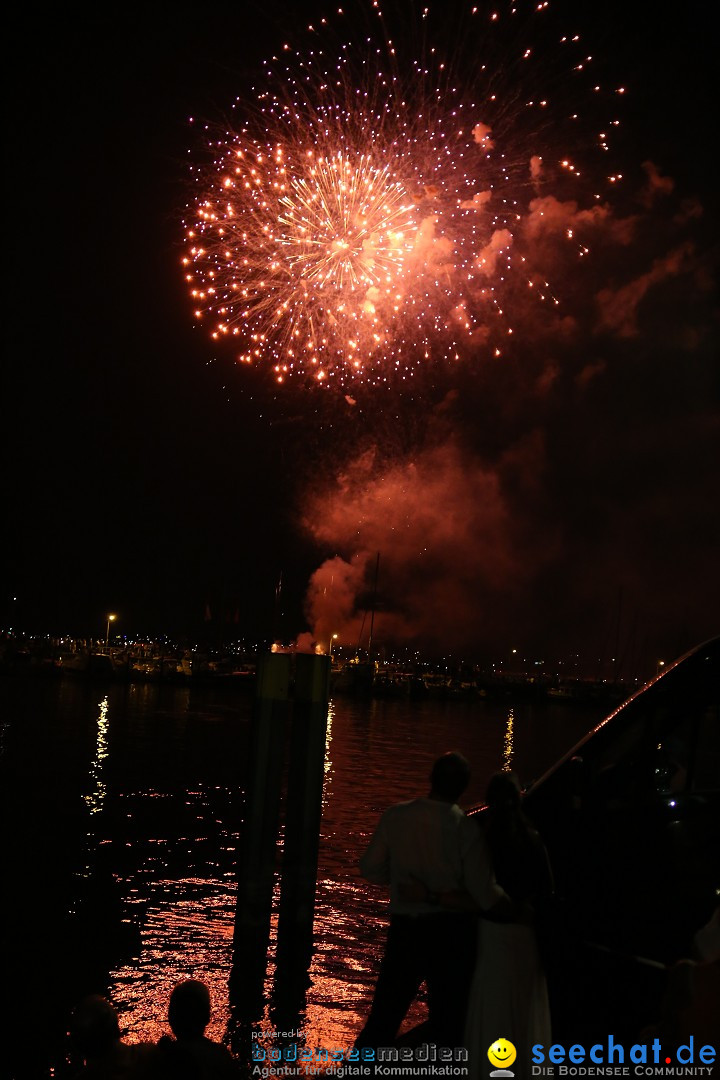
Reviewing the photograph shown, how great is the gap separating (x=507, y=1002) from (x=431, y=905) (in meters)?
0.61

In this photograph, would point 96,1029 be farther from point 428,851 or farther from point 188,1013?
point 428,851

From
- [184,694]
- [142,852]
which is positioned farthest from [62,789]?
[184,694]

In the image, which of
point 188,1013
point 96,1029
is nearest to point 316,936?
point 188,1013

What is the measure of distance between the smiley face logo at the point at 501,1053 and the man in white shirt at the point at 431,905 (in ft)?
1.61

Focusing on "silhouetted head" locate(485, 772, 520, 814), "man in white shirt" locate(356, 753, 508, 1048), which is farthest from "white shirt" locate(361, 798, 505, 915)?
"silhouetted head" locate(485, 772, 520, 814)

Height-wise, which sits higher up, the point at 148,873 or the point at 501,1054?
the point at 501,1054

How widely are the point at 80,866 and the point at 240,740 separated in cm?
2476

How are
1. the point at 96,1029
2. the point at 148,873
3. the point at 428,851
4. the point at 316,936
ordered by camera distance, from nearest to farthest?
the point at 96,1029 → the point at 428,851 → the point at 316,936 → the point at 148,873

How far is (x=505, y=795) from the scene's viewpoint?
189 inches

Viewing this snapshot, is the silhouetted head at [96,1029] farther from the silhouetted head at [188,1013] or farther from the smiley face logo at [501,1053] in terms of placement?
the smiley face logo at [501,1053]

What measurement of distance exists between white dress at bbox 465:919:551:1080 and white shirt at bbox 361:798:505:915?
0.89 feet

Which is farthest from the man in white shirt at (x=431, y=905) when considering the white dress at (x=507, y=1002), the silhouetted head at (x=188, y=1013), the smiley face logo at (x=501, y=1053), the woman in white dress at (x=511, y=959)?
the silhouetted head at (x=188, y=1013)

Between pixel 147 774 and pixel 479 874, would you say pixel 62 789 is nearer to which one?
pixel 147 774

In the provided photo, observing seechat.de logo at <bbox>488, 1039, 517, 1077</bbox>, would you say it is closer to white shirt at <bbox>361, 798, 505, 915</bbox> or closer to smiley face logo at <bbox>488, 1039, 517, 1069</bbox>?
smiley face logo at <bbox>488, 1039, 517, 1069</bbox>
